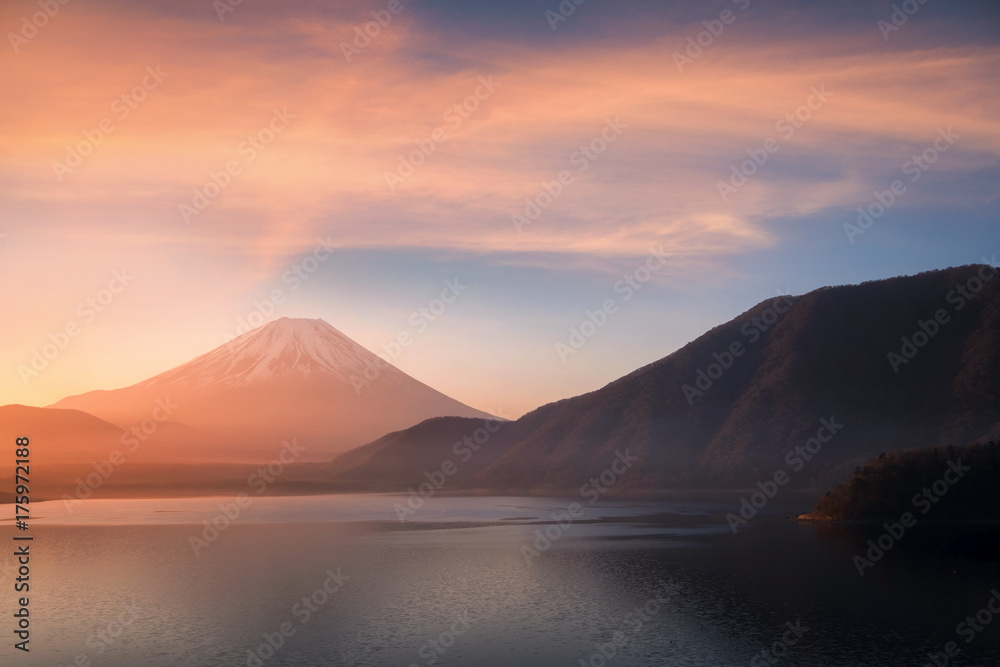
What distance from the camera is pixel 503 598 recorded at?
163ft

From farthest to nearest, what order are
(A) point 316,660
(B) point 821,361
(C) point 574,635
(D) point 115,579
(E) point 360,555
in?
(B) point 821,361 → (E) point 360,555 → (D) point 115,579 → (C) point 574,635 → (A) point 316,660

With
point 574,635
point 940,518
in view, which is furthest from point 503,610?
point 940,518

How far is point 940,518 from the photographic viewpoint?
9344cm

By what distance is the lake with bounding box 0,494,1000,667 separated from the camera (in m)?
36.9

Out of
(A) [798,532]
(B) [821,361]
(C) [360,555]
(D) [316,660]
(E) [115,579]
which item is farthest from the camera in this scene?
(B) [821,361]

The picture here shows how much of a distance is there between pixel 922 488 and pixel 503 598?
6830 cm

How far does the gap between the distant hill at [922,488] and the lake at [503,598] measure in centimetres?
982

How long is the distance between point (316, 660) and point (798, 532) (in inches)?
A: 2511

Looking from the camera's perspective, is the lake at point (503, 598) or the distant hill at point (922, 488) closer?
the lake at point (503, 598)

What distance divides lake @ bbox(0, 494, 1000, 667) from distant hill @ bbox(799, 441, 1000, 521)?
9817mm

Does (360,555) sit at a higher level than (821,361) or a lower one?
lower

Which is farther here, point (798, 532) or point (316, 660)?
point (798, 532)

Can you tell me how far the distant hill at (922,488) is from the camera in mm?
94875

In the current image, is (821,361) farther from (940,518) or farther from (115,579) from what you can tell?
(115,579)
